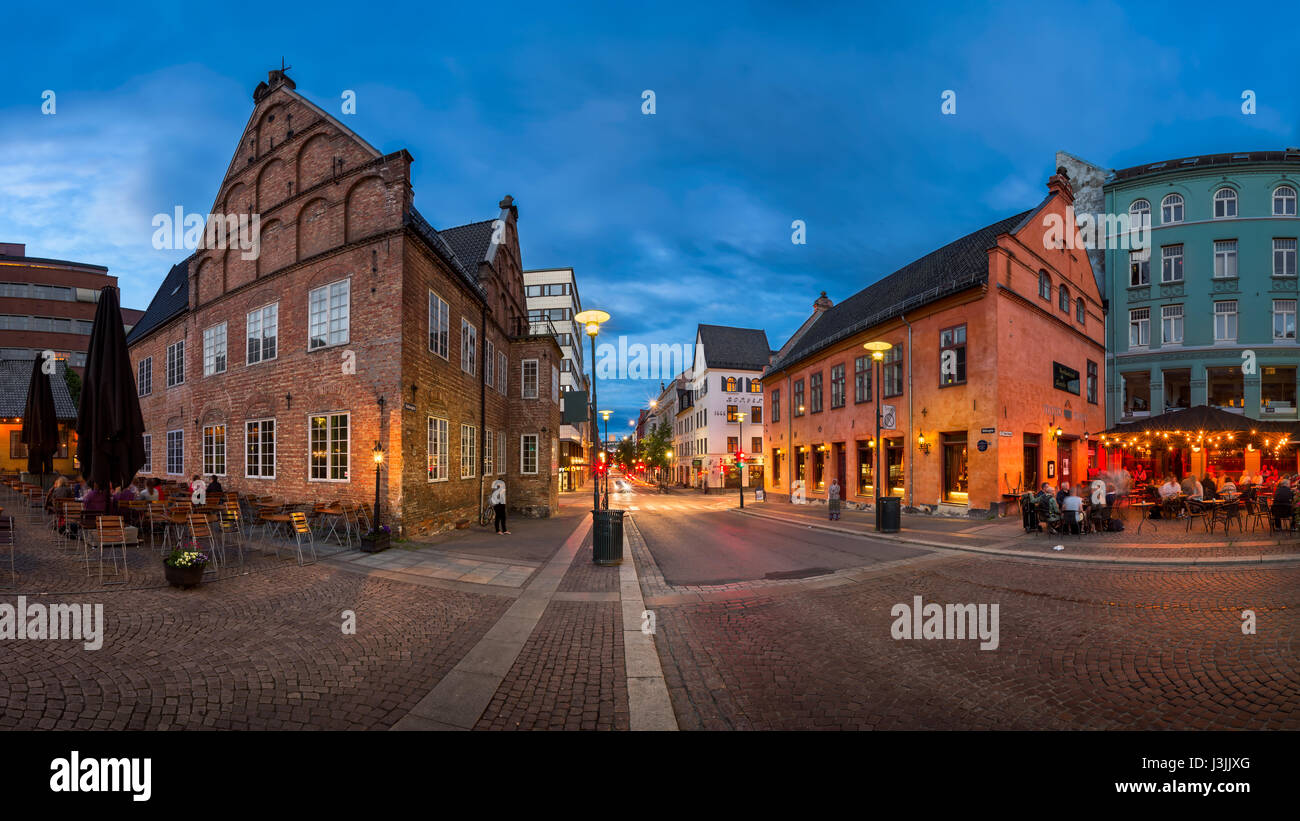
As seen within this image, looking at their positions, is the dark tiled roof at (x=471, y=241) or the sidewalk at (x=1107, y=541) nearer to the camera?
the sidewalk at (x=1107, y=541)

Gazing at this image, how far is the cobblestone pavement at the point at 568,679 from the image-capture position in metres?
A: 4.16

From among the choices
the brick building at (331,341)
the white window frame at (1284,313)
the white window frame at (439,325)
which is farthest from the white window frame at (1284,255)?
the white window frame at (439,325)

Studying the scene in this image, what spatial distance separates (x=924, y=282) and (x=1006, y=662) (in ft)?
74.8

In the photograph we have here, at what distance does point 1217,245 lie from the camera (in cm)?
2662

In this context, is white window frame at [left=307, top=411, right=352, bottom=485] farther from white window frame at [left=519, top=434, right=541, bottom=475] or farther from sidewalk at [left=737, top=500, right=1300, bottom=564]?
sidewalk at [left=737, top=500, right=1300, bottom=564]

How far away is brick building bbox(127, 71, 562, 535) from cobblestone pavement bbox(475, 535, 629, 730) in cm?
847

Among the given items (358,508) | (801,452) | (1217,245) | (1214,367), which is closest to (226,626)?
(358,508)

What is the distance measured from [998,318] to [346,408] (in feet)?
71.4

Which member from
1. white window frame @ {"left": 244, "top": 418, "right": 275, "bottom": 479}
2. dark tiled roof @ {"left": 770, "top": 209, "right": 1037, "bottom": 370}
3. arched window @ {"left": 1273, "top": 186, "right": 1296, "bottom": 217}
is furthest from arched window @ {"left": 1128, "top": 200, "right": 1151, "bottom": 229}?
white window frame @ {"left": 244, "top": 418, "right": 275, "bottom": 479}

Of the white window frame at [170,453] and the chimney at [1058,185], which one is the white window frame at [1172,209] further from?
the white window frame at [170,453]

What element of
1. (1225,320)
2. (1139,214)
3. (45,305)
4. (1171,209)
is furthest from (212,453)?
(45,305)

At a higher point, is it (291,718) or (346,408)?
(346,408)

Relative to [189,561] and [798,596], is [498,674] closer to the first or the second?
[798,596]

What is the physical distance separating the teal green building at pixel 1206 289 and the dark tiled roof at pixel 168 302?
45791 millimetres
